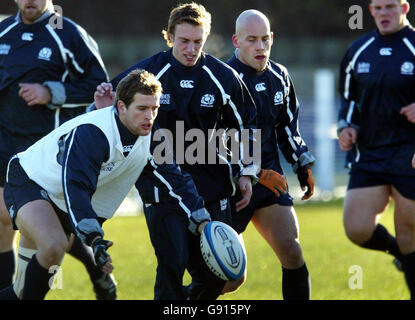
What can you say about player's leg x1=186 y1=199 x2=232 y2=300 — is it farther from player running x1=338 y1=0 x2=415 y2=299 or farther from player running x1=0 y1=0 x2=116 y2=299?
player running x1=0 y1=0 x2=116 y2=299

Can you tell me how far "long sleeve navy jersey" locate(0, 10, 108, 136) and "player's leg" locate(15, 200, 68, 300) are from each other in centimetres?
130

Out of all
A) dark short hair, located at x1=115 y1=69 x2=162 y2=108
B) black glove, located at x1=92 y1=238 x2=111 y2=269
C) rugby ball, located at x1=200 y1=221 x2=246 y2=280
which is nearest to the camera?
black glove, located at x1=92 y1=238 x2=111 y2=269

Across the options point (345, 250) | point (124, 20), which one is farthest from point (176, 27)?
point (124, 20)

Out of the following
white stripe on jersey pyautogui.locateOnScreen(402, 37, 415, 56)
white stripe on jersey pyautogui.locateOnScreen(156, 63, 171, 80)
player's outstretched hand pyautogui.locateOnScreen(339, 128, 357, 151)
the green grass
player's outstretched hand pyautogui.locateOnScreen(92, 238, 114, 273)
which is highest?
white stripe on jersey pyautogui.locateOnScreen(402, 37, 415, 56)

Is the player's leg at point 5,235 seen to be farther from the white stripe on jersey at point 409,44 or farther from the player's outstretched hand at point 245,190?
the white stripe on jersey at point 409,44

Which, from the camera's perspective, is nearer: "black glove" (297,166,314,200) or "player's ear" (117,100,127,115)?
"player's ear" (117,100,127,115)

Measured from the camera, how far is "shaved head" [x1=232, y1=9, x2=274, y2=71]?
21.5ft

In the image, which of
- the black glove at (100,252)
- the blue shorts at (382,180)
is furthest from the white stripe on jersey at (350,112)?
the black glove at (100,252)

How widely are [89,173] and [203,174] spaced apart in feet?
3.81

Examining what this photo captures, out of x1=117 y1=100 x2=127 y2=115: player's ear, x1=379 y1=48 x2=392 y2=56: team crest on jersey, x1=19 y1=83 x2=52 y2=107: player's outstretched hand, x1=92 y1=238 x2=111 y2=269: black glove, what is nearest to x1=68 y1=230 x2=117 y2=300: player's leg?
x1=19 y1=83 x2=52 y2=107: player's outstretched hand

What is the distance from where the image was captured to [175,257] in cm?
596

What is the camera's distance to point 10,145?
281 inches

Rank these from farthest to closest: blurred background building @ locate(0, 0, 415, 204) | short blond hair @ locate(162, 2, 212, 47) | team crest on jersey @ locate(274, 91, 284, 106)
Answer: blurred background building @ locate(0, 0, 415, 204) < team crest on jersey @ locate(274, 91, 284, 106) < short blond hair @ locate(162, 2, 212, 47)

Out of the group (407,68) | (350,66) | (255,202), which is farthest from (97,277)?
(407,68)
